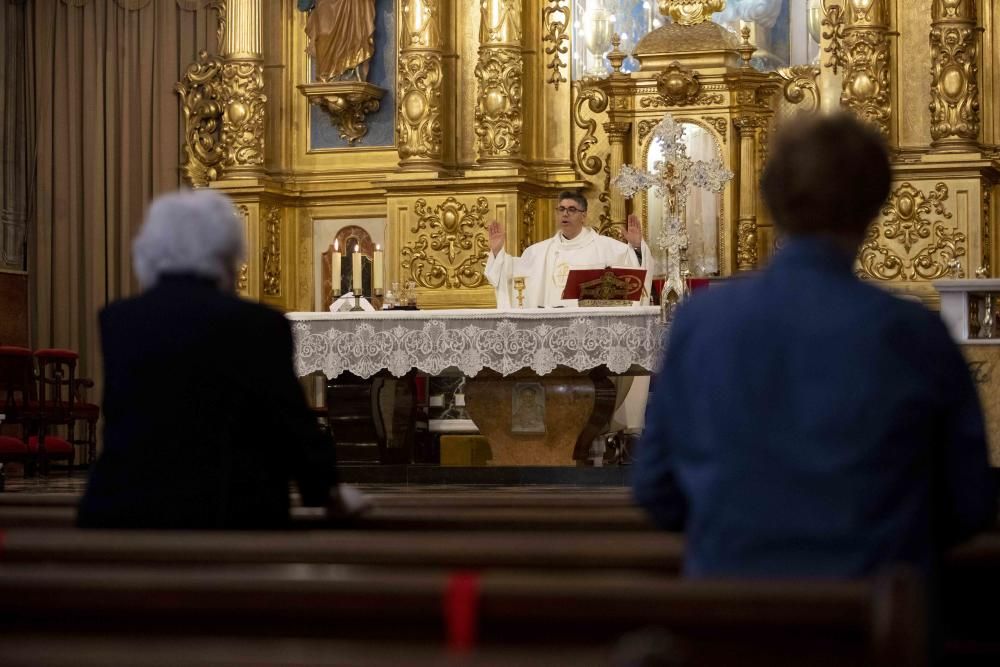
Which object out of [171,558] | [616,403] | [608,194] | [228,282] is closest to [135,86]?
[608,194]

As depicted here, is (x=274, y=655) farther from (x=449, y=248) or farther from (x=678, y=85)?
(x=449, y=248)

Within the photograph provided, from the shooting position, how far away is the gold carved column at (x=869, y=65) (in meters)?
13.2

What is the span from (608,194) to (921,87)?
2509mm

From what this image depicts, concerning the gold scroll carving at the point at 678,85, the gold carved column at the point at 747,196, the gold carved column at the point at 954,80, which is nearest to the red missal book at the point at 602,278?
the gold carved column at the point at 747,196

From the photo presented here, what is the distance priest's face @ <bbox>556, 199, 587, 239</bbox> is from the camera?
1193 centimetres

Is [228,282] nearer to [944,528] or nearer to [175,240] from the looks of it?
[175,240]

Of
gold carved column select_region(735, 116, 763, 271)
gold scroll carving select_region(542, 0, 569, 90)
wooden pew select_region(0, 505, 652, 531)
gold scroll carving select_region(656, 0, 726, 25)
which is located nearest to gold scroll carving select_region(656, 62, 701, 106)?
gold carved column select_region(735, 116, 763, 271)

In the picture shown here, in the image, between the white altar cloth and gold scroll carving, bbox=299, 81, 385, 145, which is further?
gold scroll carving, bbox=299, 81, 385, 145

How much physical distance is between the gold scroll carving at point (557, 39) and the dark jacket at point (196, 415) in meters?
10.6

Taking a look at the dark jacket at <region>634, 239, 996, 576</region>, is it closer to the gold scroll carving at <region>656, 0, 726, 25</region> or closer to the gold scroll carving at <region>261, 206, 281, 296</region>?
the gold scroll carving at <region>656, 0, 726, 25</region>

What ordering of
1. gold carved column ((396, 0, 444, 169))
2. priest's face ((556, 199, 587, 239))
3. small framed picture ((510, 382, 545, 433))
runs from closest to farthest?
small framed picture ((510, 382, 545, 433)), priest's face ((556, 199, 587, 239)), gold carved column ((396, 0, 444, 169))

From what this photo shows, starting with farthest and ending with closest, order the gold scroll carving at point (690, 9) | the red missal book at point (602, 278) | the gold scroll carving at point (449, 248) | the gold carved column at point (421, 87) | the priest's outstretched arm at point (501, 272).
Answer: the gold carved column at point (421, 87)
the gold scroll carving at point (449, 248)
the gold scroll carving at point (690, 9)
the priest's outstretched arm at point (501, 272)
the red missal book at point (602, 278)

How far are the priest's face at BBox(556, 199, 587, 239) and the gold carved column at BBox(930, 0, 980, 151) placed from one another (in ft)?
9.67

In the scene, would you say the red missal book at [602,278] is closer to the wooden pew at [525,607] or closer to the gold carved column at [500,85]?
the gold carved column at [500,85]
